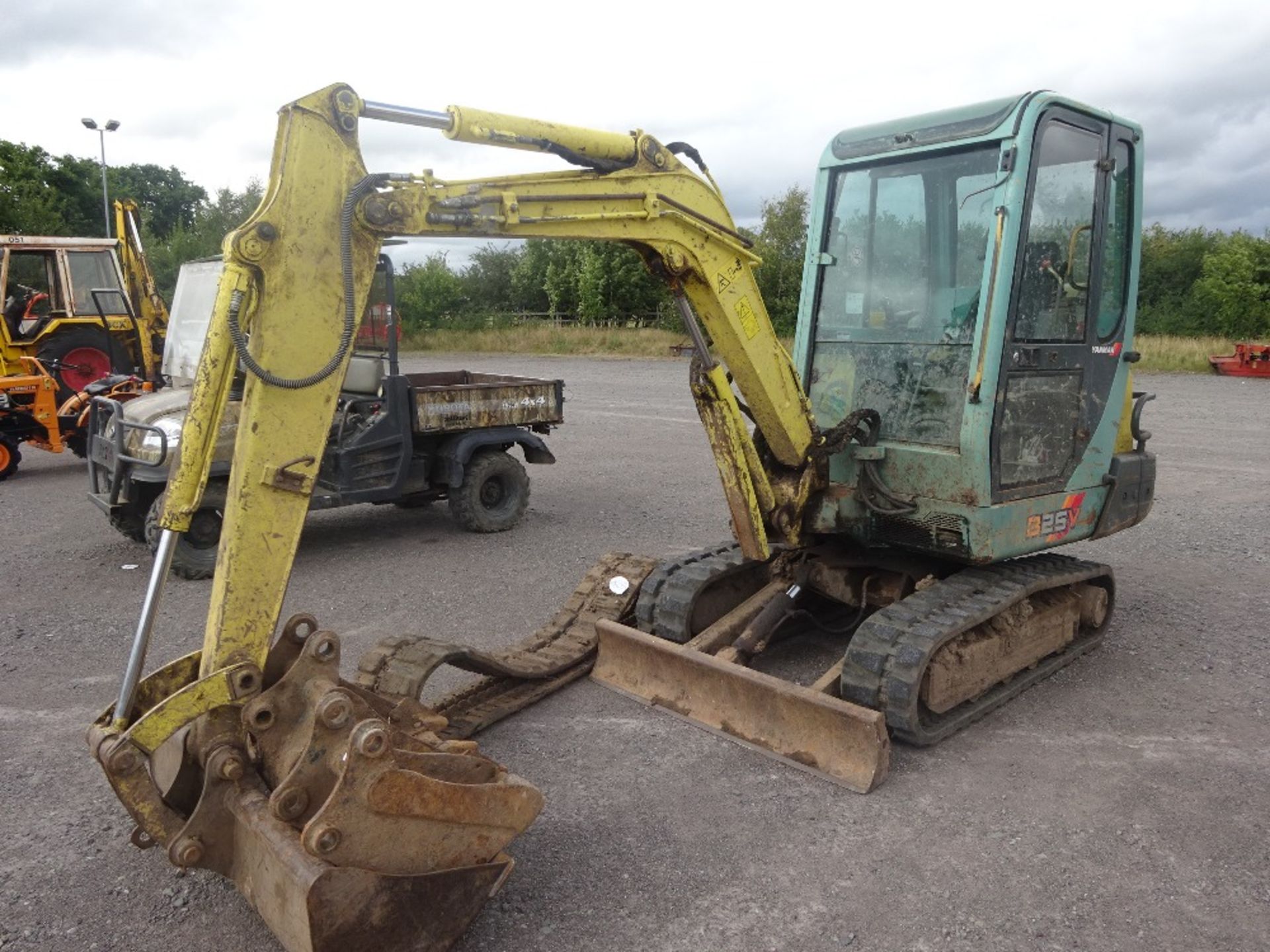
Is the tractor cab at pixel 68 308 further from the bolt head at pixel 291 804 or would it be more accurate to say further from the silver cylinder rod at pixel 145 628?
the bolt head at pixel 291 804

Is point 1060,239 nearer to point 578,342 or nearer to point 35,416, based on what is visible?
point 35,416

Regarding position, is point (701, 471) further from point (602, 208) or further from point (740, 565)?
point (602, 208)

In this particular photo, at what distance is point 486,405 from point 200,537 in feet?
7.97

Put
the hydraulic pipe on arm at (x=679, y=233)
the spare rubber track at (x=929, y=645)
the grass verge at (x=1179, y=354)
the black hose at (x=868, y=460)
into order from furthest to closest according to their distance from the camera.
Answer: the grass verge at (x=1179, y=354) < the black hose at (x=868, y=460) < the spare rubber track at (x=929, y=645) < the hydraulic pipe on arm at (x=679, y=233)

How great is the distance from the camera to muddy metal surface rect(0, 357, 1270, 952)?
3150mm

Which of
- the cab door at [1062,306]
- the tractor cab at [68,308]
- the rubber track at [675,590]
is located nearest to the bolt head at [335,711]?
the rubber track at [675,590]

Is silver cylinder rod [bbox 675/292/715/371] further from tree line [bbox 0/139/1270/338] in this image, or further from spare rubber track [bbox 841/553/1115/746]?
tree line [bbox 0/139/1270/338]

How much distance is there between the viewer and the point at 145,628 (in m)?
2.92

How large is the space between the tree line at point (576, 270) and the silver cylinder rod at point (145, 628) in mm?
28085

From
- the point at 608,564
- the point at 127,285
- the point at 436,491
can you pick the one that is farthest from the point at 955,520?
the point at 127,285

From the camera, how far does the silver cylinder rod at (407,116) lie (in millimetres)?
3200

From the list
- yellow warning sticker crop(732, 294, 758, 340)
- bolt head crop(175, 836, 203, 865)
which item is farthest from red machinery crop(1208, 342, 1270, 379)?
bolt head crop(175, 836, 203, 865)

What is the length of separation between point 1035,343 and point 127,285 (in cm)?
1192

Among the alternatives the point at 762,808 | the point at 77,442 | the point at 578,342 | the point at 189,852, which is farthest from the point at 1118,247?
the point at 578,342
